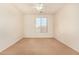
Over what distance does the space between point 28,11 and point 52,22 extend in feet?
1.28

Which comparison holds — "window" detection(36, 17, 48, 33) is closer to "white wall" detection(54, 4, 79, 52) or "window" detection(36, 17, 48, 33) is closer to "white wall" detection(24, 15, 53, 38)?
"white wall" detection(24, 15, 53, 38)

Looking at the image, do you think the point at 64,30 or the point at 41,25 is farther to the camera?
the point at 64,30

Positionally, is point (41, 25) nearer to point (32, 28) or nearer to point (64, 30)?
point (32, 28)

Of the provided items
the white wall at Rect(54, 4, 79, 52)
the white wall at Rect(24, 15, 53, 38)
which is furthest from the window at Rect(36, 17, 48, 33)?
the white wall at Rect(54, 4, 79, 52)

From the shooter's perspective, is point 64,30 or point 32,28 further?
point 64,30

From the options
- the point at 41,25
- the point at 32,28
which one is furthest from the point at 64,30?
the point at 32,28

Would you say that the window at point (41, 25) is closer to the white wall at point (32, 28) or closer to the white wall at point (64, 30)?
the white wall at point (32, 28)

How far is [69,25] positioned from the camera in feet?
6.68

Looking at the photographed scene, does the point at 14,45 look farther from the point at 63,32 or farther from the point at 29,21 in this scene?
the point at 63,32

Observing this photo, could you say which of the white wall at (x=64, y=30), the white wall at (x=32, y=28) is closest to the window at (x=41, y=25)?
the white wall at (x=32, y=28)
